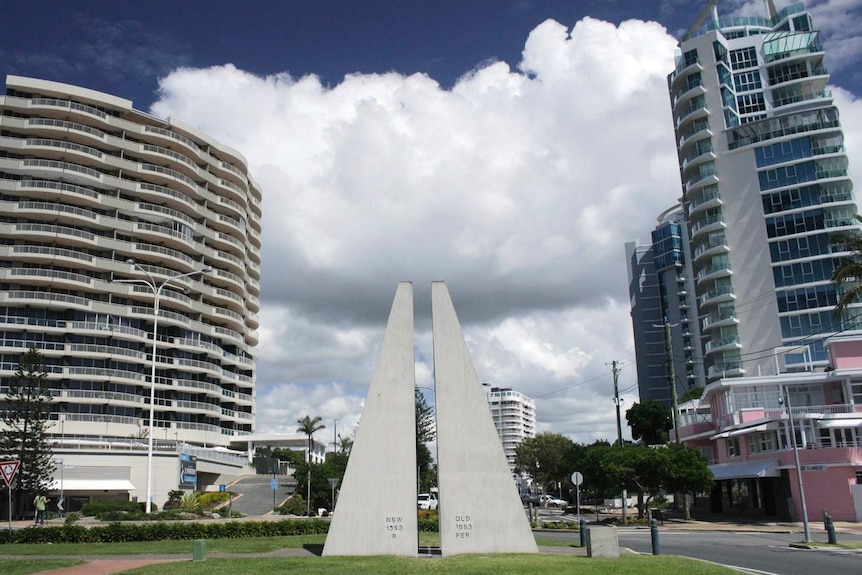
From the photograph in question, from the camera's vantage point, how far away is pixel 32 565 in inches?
824

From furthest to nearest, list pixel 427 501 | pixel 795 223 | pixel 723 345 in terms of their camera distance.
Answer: pixel 723 345 < pixel 795 223 < pixel 427 501

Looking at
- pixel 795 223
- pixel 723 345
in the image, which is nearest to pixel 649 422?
pixel 723 345

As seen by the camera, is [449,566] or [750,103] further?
[750,103]

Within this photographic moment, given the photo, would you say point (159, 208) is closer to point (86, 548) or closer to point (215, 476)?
point (215, 476)

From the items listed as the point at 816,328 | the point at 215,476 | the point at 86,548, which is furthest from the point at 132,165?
the point at 816,328

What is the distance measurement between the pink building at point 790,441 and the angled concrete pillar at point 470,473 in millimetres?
23769

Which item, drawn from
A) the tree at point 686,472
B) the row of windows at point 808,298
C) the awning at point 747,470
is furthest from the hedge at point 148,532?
the row of windows at point 808,298

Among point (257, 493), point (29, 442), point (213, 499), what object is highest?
point (29, 442)

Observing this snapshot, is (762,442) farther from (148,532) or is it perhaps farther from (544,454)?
(544,454)

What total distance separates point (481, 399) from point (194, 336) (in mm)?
66969

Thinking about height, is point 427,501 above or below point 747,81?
below

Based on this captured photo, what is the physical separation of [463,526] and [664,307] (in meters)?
132

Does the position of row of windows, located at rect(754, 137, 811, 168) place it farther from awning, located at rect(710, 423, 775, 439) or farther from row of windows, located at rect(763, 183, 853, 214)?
awning, located at rect(710, 423, 775, 439)

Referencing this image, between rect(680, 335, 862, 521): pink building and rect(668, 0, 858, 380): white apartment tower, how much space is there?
68.4 ft
